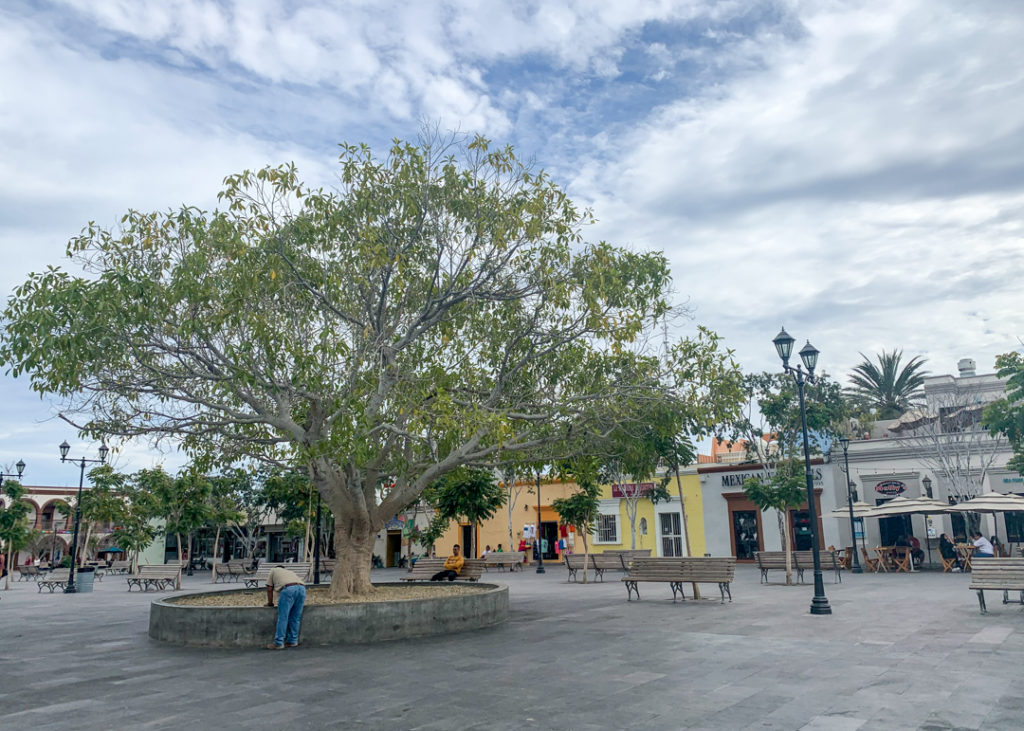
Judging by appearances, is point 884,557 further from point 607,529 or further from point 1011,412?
point 607,529

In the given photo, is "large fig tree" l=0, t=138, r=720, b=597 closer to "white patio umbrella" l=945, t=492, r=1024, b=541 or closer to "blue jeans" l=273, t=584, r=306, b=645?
"blue jeans" l=273, t=584, r=306, b=645

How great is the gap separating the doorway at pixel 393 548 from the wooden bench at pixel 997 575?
3932 cm

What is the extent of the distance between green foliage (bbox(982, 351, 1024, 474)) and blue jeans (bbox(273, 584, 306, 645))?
2394cm

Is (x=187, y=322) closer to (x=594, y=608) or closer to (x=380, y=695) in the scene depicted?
(x=380, y=695)

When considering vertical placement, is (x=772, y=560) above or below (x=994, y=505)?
below

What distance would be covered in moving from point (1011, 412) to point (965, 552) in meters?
5.18

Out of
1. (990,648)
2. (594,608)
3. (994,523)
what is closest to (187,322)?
(594,608)

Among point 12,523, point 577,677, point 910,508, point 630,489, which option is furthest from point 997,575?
point 12,523

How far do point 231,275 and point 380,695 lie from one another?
7190mm

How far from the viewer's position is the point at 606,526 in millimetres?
40156

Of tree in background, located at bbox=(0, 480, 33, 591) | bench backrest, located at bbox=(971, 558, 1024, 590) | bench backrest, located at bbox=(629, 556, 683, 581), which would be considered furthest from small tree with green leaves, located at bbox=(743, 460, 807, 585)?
tree in background, located at bbox=(0, 480, 33, 591)

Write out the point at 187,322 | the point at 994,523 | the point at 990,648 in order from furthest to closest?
the point at 994,523, the point at 187,322, the point at 990,648

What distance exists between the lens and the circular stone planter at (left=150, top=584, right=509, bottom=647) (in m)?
11.0

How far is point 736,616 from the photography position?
1328 centimetres
